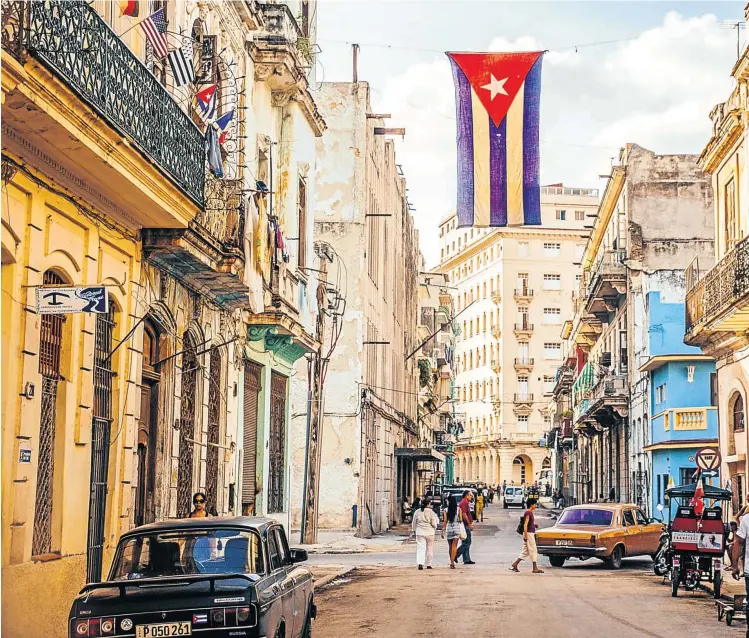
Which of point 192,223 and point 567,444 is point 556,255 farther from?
point 192,223

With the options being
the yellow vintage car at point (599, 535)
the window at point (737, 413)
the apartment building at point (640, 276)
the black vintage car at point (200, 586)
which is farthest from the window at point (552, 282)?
the black vintage car at point (200, 586)

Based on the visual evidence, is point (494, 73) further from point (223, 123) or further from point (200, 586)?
point (200, 586)

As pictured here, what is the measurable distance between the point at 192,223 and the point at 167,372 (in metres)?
2.62

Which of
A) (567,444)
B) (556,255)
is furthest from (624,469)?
(556,255)

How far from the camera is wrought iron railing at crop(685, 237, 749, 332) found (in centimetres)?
2267

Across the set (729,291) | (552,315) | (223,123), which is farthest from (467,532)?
(552,315)

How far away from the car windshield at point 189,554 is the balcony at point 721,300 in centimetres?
1353

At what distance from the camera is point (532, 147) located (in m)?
21.0

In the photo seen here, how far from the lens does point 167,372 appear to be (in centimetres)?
1778

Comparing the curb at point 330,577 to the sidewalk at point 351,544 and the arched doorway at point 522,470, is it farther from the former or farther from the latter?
the arched doorway at point 522,470

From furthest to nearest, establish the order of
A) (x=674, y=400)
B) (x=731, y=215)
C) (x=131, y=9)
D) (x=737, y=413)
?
(x=674, y=400) → (x=731, y=215) → (x=737, y=413) → (x=131, y=9)

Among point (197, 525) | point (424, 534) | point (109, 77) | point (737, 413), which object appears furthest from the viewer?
point (737, 413)

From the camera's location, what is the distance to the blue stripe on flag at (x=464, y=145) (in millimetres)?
20453

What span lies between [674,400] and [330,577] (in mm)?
21526
